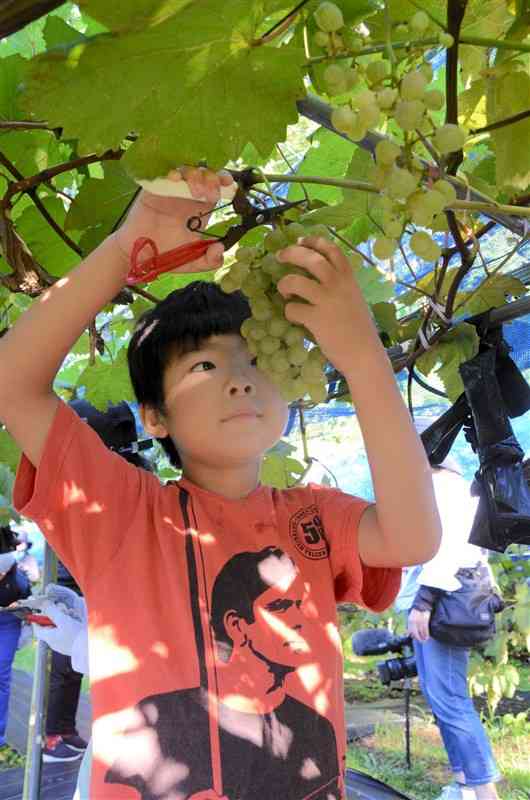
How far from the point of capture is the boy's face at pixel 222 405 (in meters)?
1.33

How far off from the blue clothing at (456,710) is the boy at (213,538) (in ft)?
11.4

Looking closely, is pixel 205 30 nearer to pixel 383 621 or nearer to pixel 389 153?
pixel 389 153

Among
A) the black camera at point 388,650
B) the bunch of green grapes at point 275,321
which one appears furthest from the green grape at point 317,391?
the black camera at point 388,650

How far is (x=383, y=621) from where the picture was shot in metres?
7.54

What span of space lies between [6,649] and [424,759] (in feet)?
9.67

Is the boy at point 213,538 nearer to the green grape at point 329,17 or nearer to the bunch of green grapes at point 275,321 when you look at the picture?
the bunch of green grapes at point 275,321

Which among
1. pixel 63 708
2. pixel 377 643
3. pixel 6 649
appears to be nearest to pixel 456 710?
pixel 377 643

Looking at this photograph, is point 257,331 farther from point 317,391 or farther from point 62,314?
point 62,314

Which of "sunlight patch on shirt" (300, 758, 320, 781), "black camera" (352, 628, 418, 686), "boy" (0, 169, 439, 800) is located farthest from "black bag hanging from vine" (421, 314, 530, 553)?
"black camera" (352, 628, 418, 686)

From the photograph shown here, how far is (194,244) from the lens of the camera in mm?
1009

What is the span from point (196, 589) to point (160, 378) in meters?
0.38

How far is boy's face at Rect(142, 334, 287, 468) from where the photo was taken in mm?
1325

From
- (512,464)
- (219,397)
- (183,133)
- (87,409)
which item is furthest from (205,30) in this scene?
(87,409)

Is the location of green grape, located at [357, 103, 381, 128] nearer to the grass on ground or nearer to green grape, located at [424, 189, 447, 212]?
green grape, located at [424, 189, 447, 212]
